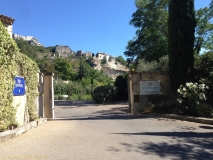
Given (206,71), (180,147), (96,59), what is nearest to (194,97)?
(206,71)

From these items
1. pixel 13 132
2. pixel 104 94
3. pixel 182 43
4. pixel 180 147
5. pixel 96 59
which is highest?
pixel 96 59

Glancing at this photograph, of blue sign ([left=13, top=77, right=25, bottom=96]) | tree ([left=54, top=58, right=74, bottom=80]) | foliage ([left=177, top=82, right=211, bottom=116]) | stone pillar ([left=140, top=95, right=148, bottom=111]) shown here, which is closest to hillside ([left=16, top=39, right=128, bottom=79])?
tree ([left=54, top=58, right=74, bottom=80])

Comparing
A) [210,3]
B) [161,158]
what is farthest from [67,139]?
[210,3]

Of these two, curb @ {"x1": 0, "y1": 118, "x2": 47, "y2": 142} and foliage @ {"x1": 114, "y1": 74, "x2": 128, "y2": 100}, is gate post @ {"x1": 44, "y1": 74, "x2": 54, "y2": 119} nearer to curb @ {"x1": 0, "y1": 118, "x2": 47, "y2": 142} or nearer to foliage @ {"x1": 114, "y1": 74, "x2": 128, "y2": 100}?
curb @ {"x1": 0, "y1": 118, "x2": 47, "y2": 142}

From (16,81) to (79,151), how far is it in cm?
338

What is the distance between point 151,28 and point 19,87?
1818 cm

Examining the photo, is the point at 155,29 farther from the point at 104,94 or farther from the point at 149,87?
the point at 149,87

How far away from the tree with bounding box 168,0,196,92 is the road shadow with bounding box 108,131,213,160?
555 cm

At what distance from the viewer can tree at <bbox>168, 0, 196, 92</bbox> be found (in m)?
12.1

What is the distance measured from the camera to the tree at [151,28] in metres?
22.7

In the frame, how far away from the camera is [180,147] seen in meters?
5.59

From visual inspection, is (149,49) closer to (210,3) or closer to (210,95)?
(210,3)

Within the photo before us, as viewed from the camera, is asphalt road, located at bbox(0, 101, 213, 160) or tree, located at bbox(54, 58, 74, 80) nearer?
asphalt road, located at bbox(0, 101, 213, 160)

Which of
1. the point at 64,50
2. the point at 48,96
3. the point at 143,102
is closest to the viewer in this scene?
the point at 48,96
